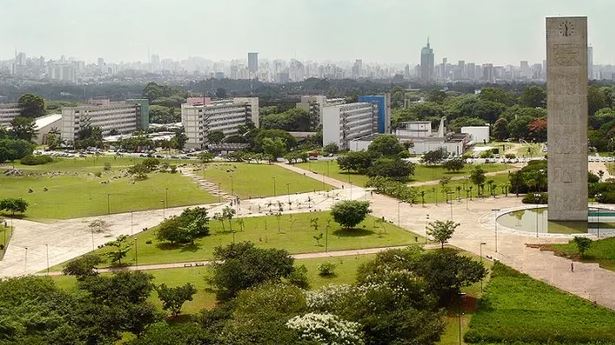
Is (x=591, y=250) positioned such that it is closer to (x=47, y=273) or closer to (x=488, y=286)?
(x=488, y=286)

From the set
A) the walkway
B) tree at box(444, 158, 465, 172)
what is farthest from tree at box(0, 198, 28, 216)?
tree at box(444, 158, 465, 172)

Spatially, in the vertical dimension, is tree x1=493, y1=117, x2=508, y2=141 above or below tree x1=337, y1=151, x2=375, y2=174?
above

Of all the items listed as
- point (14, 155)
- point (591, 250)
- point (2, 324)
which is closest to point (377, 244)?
point (591, 250)

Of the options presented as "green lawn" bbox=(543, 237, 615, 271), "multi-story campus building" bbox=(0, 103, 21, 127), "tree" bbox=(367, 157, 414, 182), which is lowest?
"green lawn" bbox=(543, 237, 615, 271)

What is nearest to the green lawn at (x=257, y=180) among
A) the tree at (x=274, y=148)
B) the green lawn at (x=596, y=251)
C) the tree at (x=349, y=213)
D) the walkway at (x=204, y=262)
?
the tree at (x=274, y=148)

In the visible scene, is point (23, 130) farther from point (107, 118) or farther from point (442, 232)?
point (442, 232)

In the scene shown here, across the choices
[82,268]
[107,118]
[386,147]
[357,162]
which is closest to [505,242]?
[82,268]

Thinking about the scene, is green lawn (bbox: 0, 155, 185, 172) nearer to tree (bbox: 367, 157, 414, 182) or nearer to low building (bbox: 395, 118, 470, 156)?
tree (bbox: 367, 157, 414, 182)
